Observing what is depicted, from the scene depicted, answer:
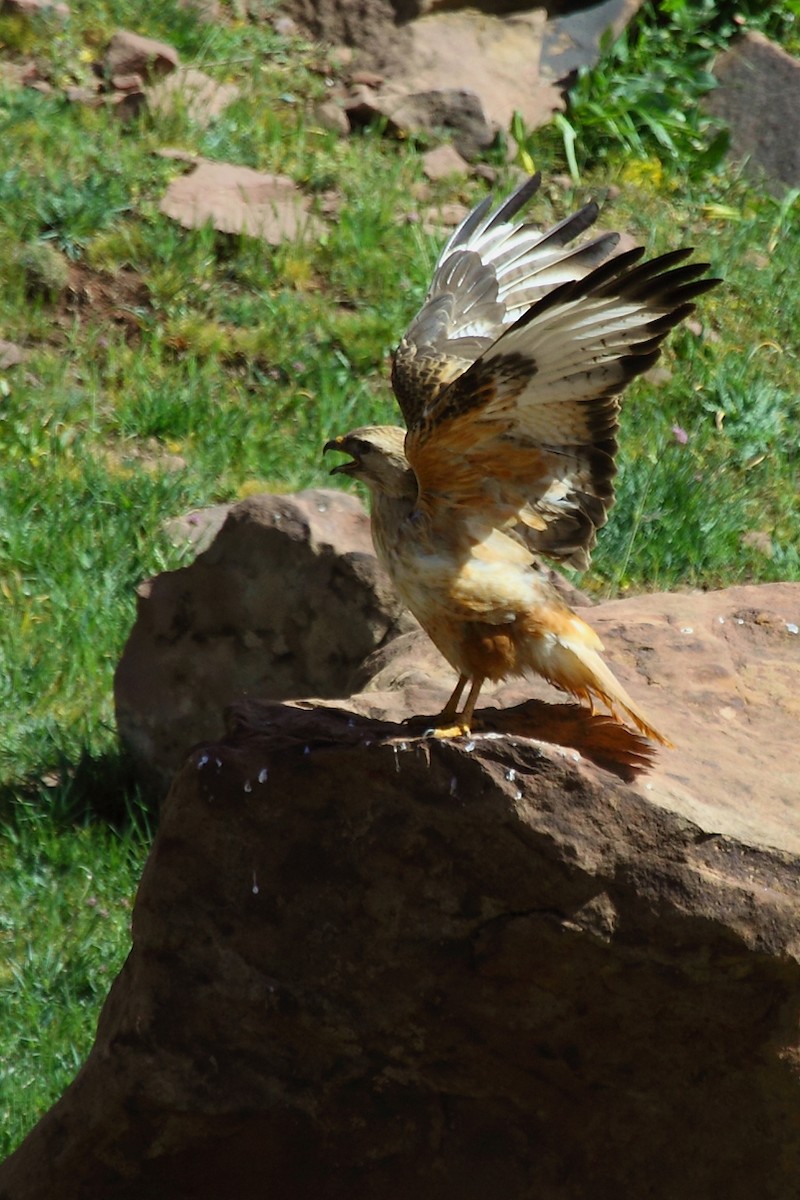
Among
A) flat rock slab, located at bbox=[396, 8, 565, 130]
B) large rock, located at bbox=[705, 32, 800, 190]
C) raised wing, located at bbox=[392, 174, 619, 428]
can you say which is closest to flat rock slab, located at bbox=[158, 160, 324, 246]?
flat rock slab, located at bbox=[396, 8, 565, 130]

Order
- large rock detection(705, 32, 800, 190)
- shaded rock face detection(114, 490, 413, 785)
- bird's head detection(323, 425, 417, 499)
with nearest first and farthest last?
bird's head detection(323, 425, 417, 499), shaded rock face detection(114, 490, 413, 785), large rock detection(705, 32, 800, 190)

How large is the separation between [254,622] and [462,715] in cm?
185

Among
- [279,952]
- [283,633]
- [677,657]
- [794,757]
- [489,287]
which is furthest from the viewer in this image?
[283,633]

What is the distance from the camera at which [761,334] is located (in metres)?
8.31

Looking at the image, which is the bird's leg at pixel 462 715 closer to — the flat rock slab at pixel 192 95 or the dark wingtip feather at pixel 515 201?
the dark wingtip feather at pixel 515 201

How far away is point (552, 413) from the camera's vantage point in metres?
3.88

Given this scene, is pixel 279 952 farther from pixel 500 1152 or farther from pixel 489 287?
pixel 489 287

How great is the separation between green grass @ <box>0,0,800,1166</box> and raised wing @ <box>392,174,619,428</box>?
198 cm

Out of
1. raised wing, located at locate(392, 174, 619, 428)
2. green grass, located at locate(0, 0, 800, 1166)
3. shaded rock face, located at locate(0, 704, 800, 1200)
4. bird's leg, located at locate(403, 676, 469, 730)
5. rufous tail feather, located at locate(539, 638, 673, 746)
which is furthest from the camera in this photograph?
green grass, located at locate(0, 0, 800, 1166)

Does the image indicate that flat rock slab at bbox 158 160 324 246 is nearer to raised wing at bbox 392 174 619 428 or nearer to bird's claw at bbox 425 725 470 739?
raised wing at bbox 392 174 619 428

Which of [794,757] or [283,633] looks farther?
[283,633]

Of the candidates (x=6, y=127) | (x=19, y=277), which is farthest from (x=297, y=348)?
(x=6, y=127)

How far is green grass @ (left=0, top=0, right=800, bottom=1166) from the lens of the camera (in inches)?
222

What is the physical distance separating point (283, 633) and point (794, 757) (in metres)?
2.13
